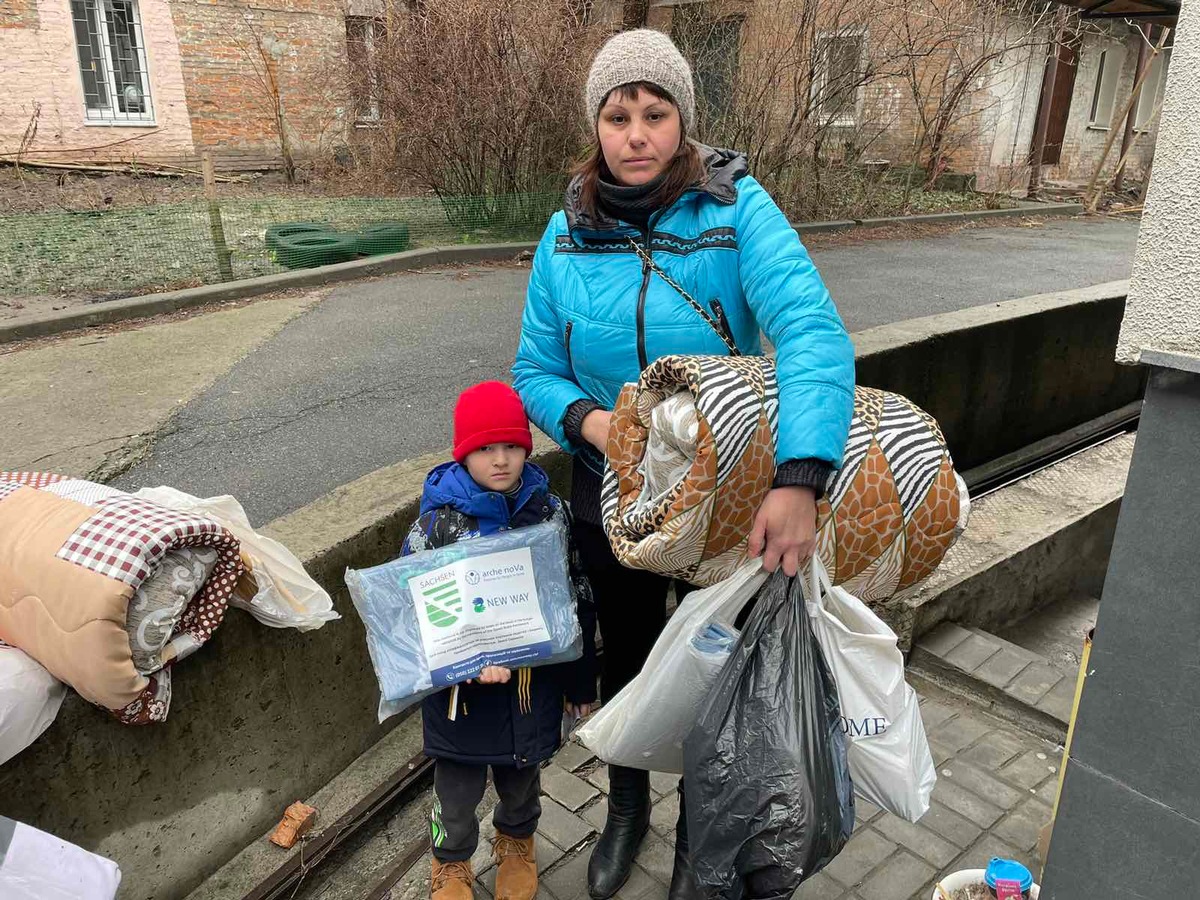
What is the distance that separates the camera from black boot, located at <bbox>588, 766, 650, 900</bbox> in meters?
2.44

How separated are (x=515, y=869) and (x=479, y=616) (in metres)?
0.78

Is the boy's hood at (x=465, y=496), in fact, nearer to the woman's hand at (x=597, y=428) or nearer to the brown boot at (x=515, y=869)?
the woman's hand at (x=597, y=428)

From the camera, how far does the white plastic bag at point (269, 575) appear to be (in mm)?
2328

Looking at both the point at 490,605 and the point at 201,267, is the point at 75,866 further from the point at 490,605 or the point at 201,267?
the point at 201,267

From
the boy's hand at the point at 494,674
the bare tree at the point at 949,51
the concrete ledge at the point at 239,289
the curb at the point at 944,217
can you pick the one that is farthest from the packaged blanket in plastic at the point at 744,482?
the bare tree at the point at 949,51

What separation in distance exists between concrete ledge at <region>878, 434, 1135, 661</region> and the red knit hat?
1.86m

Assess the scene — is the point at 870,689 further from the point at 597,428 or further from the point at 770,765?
the point at 597,428

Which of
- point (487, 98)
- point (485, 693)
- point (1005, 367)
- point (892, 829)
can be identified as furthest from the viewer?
point (487, 98)

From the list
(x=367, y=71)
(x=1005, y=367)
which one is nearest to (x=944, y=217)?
(x=367, y=71)

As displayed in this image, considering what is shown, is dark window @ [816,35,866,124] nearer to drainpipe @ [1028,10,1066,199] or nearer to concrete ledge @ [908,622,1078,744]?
drainpipe @ [1028,10,1066,199]

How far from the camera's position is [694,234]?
78.4 inches

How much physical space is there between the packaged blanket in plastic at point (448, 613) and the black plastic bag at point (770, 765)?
600 mm

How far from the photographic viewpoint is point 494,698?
2.31 meters

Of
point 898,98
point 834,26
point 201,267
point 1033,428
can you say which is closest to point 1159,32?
point 898,98
